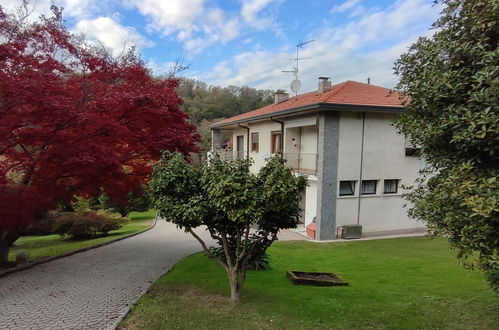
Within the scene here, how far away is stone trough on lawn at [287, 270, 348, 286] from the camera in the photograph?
8398 mm

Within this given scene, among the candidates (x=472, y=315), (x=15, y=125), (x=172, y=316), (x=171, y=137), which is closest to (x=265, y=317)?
(x=172, y=316)

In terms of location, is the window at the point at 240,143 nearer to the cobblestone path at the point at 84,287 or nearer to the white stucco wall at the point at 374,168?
the white stucco wall at the point at 374,168

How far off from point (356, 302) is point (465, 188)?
4256 mm

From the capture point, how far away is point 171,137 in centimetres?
1018

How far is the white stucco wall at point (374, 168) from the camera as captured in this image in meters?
16.2

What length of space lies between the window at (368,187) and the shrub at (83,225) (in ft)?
44.8

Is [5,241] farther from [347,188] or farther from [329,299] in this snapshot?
[347,188]

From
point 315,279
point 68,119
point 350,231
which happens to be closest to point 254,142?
point 350,231

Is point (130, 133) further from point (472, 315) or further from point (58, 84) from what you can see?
point (472, 315)

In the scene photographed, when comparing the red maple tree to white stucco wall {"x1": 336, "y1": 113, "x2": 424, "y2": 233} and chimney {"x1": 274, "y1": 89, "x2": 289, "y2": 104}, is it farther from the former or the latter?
chimney {"x1": 274, "y1": 89, "x2": 289, "y2": 104}

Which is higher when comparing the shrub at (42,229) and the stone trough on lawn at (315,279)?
the stone trough on lawn at (315,279)

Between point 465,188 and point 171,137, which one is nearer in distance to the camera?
point 465,188

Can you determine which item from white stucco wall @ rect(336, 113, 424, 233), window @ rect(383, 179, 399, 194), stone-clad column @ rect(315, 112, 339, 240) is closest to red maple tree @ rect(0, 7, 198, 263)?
stone-clad column @ rect(315, 112, 339, 240)

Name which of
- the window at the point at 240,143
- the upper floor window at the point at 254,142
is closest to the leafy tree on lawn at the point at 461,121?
the upper floor window at the point at 254,142
